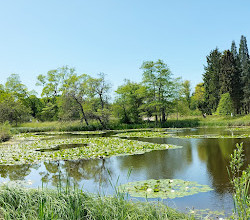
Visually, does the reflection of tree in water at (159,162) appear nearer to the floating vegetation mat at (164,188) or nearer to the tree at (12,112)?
the floating vegetation mat at (164,188)

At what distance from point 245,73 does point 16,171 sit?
120ft

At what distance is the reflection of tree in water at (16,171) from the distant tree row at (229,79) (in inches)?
1257

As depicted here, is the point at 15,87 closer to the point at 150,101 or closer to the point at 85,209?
the point at 150,101

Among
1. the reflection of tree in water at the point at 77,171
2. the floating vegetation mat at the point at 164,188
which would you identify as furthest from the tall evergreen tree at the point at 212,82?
the floating vegetation mat at the point at 164,188

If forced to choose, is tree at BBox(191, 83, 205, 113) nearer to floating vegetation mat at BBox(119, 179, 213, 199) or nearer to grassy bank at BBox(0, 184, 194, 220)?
floating vegetation mat at BBox(119, 179, 213, 199)

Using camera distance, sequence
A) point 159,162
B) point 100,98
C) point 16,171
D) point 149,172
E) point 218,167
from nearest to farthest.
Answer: point 149,172
point 218,167
point 16,171
point 159,162
point 100,98

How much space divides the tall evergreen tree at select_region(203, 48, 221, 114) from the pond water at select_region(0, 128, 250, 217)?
30.3 meters

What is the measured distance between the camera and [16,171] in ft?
32.3

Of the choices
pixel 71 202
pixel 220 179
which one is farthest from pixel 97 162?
pixel 71 202

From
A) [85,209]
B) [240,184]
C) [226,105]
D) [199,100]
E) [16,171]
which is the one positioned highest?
[199,100]

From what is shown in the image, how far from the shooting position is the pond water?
19.0 ft

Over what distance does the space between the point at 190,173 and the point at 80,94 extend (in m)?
26.7

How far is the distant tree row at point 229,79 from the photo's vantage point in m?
36.0

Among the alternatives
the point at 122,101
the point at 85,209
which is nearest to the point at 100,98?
the point at 122,101
